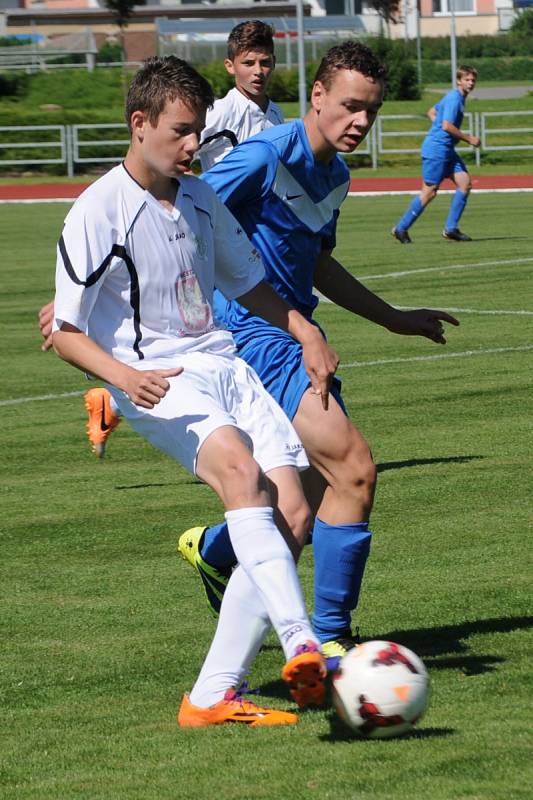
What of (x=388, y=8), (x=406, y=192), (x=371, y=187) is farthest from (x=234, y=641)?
(x=388, y=8)

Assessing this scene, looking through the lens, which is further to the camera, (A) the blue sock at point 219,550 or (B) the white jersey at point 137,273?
(A) the blue sock at point 219,550

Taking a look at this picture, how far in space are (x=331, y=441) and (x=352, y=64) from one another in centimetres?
130

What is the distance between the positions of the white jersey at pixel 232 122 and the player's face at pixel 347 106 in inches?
224

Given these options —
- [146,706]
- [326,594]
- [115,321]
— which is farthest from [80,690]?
[115,321]

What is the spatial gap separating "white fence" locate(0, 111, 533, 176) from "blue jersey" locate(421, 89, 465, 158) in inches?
611

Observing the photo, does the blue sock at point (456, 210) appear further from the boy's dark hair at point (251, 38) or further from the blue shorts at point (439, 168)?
the boy's dark hair at point (251, 38)

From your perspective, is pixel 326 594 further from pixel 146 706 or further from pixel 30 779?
pixel 30 779

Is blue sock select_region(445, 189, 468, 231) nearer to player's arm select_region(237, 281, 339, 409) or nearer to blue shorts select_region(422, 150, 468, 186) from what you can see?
blue shorts select_region(422, 150, 468, 186)

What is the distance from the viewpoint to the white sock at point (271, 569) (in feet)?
14.3

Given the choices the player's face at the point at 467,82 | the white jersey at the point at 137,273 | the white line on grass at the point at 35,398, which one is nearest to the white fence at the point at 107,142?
the player's face at the point at 467,82

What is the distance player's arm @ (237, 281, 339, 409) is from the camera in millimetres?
5117

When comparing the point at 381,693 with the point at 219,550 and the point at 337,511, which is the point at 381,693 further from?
the point at 219,550

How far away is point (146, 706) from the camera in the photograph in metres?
4.99

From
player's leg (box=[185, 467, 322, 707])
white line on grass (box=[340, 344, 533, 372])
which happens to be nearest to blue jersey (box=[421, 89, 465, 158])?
white line on grass (box=[340, 344, 533, 372])
